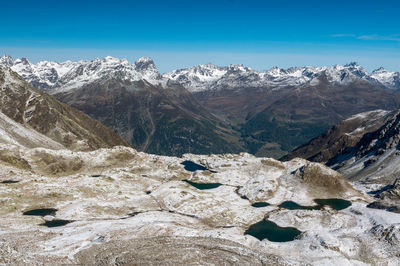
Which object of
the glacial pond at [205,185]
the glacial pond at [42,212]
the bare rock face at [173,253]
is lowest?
the glacial pond at [205,185]

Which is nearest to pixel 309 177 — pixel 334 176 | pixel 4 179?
pixel 334 176

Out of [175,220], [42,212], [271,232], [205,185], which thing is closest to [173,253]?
[175,220]

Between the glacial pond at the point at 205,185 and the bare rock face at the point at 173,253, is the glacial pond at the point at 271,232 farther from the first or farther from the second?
the glacial pond at the point at 205,185

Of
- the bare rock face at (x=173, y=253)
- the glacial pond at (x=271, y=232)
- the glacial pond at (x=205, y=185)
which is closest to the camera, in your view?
the bare rock face at (x=173, y=253)

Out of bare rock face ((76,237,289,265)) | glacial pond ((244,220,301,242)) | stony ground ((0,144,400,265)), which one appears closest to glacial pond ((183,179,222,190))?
stony ground ((0,144,400,265))

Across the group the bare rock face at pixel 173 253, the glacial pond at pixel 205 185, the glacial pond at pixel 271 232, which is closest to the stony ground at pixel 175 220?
the bare rock face at pixel 173 253

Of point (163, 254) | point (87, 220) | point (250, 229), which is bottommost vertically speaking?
point (250, 229)

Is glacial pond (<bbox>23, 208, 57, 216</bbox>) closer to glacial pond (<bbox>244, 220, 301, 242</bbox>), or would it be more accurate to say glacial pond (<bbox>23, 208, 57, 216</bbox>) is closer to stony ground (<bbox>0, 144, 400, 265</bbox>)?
stony ground (<bbox>0, 144, 400, 265</bbox>)

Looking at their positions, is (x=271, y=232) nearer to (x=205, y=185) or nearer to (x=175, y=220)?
(x=175, y=220)

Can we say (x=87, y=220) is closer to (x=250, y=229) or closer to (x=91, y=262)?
(x=91, y=262)
